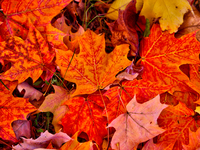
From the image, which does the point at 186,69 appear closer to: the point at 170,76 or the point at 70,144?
the point at 170,76

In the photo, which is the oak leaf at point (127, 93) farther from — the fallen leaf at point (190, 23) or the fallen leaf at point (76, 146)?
the fallen leaf at point (190, 23)

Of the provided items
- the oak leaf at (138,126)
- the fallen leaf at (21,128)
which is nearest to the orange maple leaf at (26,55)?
the fallen leaf at (21,128)

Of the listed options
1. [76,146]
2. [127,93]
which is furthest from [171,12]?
[76,146]

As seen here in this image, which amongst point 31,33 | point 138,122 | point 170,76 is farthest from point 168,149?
point 31,33

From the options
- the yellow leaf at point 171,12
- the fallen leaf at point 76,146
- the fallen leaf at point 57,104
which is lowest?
the fallen leaf at point 76,146

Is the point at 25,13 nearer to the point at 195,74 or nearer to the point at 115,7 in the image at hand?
the point at 115,7

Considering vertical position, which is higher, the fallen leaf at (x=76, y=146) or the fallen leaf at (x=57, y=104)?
the fallen leaf at (x=57, y=104)

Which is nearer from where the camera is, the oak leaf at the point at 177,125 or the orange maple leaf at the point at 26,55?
the orange maple leaf at the point at 26,55

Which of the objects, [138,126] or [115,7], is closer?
→ [138,126]
